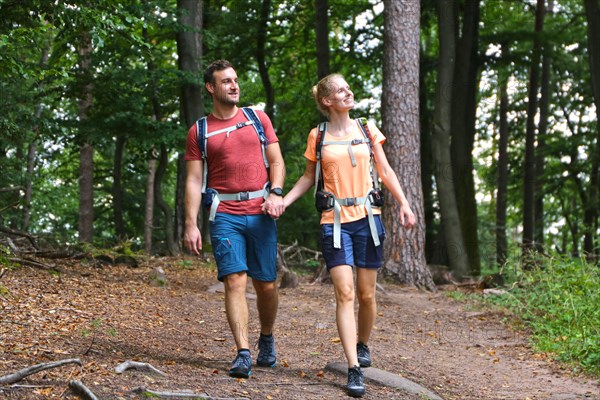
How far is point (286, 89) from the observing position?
88.1 feet

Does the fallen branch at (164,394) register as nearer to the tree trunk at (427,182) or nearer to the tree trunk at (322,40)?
the tree trunk at (322,40)

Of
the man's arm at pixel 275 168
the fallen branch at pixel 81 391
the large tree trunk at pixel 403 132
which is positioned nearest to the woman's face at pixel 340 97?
the man's arm at pixel 275 168

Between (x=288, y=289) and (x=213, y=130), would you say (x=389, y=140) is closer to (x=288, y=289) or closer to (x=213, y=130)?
(x=288, y=289)

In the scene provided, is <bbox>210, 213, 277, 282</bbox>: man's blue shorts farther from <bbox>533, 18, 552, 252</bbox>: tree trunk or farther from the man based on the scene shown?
<bbox>533, 18, 552, 252</bbox>: tree trunk

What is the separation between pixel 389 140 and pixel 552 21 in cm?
1300

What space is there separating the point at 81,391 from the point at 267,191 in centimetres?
217

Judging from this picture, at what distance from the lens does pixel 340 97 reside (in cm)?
589

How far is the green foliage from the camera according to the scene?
8.16 m

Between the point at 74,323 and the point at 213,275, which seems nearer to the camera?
the point at 74,323

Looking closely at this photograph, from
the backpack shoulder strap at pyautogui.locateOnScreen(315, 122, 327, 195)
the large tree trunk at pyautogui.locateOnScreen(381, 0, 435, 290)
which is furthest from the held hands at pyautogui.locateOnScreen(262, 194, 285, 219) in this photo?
the large tree trunk at pyautogui.locateOnScreen(381, 0, 435, 290)

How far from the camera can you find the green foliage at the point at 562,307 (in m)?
8.16

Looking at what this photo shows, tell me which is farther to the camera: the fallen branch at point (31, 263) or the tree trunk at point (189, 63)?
the tree trunk at point (189, 63)

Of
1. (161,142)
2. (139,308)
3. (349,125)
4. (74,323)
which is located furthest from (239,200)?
(161,142)

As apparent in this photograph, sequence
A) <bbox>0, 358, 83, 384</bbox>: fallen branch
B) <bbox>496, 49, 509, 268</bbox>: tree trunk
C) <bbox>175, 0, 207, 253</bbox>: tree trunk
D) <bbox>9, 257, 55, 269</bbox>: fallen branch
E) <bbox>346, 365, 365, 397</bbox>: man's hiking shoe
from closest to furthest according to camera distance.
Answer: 1. <bbox>0, 358, 83, 384</bbox>: fallen branch
2. <bbox>346, 365, 365, 397</bbox>: man's hiking shoe
3. <bbox>9, 257, 55, 269</bbox>: fallen branch
4. <bbox>175, 0, 207, 253</bbox>: tree trunk
5. <bbox>496, 49, 509, 268</bbox>: tree trunk
